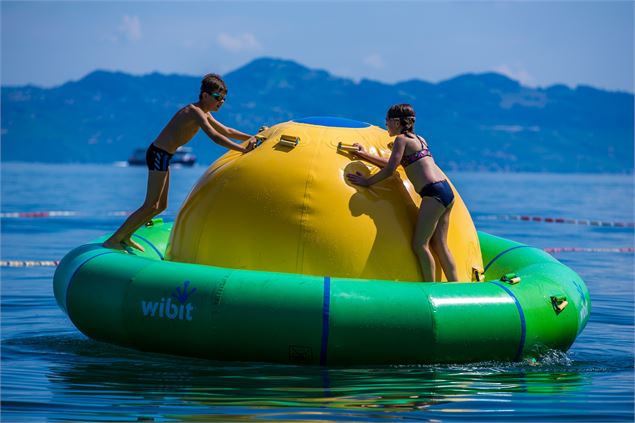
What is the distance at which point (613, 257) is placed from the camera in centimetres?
1775

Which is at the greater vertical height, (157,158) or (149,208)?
(157,158)

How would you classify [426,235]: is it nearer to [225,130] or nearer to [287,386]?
[287,386]

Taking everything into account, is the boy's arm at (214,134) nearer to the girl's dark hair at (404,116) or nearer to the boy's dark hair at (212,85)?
the boy's dark hair at (212,85)

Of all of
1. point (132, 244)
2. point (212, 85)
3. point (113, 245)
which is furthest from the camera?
point (132, 244)

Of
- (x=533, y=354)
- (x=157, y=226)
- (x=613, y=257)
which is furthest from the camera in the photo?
(x=613, y=257)

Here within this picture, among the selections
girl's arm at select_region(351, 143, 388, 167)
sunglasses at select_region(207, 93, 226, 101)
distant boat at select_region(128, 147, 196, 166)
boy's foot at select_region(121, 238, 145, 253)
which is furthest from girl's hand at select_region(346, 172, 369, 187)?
distant boat at select_region(128, 147, 196, 166)

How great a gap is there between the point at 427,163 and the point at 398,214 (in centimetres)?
47

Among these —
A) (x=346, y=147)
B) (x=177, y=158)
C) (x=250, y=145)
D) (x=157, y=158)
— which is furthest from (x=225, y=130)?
(x=177, y=158)

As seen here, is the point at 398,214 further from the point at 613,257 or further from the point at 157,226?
the point at 613,257

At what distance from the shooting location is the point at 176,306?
7574mm

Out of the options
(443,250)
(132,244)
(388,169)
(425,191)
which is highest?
(388,169)

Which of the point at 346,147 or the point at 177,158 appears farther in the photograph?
the point at 177,158

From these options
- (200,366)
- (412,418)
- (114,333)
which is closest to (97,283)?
(114,333)

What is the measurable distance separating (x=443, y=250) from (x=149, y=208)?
253cm
